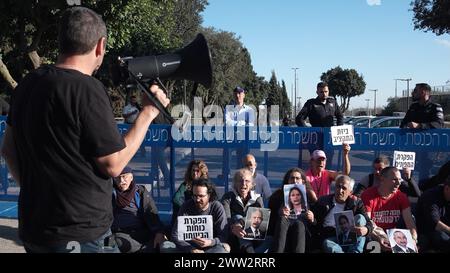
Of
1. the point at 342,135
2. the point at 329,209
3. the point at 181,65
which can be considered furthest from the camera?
the point at 342,135

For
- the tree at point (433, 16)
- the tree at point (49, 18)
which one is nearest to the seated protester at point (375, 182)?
the tree at point (49, 18)

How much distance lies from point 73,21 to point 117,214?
3.68 metres

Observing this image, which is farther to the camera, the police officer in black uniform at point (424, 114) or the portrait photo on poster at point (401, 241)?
the police officer in black uniform at point (424, 114)

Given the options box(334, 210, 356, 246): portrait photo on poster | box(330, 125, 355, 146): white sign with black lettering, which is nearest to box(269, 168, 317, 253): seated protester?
box(334, 210, 356, 246): portrait photo on poster

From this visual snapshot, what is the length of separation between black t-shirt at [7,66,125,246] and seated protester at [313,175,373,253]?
3.42 m

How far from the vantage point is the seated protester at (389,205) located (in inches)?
212

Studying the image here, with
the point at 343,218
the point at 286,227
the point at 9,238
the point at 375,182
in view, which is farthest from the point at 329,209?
the point at 9,238

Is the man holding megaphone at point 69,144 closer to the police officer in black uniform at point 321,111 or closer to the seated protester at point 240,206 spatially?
the seated protester at point 240,206

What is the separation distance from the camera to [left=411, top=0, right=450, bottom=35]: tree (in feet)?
71.2

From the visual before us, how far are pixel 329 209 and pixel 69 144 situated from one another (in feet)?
12.5

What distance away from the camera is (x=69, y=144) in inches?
81.8

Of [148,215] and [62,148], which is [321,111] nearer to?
[148,215]

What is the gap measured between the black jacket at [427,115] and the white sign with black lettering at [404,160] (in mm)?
→ 798

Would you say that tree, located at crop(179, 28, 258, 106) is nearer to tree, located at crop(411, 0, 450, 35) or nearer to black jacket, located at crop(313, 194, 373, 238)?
tree, located at crop(411, 0, 450, 35)
